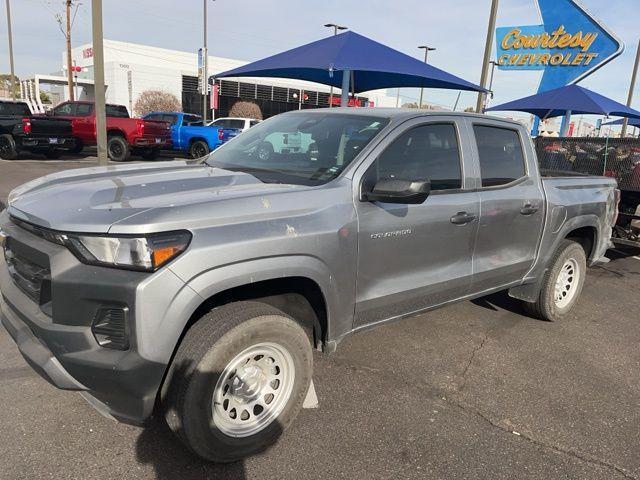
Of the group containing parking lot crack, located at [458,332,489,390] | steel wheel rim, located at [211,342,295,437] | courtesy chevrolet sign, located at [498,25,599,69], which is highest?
courtesy chevrolet sign, located at [498,25,599,69]

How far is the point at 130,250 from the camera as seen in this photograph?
2152mm

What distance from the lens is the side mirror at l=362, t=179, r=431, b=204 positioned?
2756 millimetres

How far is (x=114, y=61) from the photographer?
37969mm

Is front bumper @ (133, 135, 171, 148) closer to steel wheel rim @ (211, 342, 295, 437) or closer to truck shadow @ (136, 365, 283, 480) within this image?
truck shadow @ (136, 365, 283, 480)

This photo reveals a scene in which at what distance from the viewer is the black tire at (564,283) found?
4.55m

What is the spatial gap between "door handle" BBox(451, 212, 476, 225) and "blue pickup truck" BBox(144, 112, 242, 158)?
15290 mm

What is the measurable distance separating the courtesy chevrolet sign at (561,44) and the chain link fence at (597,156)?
10.7 m

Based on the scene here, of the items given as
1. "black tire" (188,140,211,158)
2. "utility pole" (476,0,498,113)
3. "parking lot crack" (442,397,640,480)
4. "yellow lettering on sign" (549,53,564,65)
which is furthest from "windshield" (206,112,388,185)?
"yellow lettering on sign" (549,53,564,65)

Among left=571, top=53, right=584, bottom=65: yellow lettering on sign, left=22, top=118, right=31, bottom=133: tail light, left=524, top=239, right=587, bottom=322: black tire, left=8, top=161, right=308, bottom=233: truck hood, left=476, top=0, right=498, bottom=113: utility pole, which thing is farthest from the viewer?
left=571, top=53, right=584, bottom=65: yellow lettering on sign

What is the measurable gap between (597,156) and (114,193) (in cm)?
691

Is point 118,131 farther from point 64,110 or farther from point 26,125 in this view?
point 26,125

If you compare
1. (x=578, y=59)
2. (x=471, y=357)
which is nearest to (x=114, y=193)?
(x=471, y=357)

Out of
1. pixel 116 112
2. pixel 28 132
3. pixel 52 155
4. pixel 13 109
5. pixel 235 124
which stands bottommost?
pixel 52 155

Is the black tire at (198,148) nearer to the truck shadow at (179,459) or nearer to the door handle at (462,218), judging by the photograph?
the door handle at (462,218)
